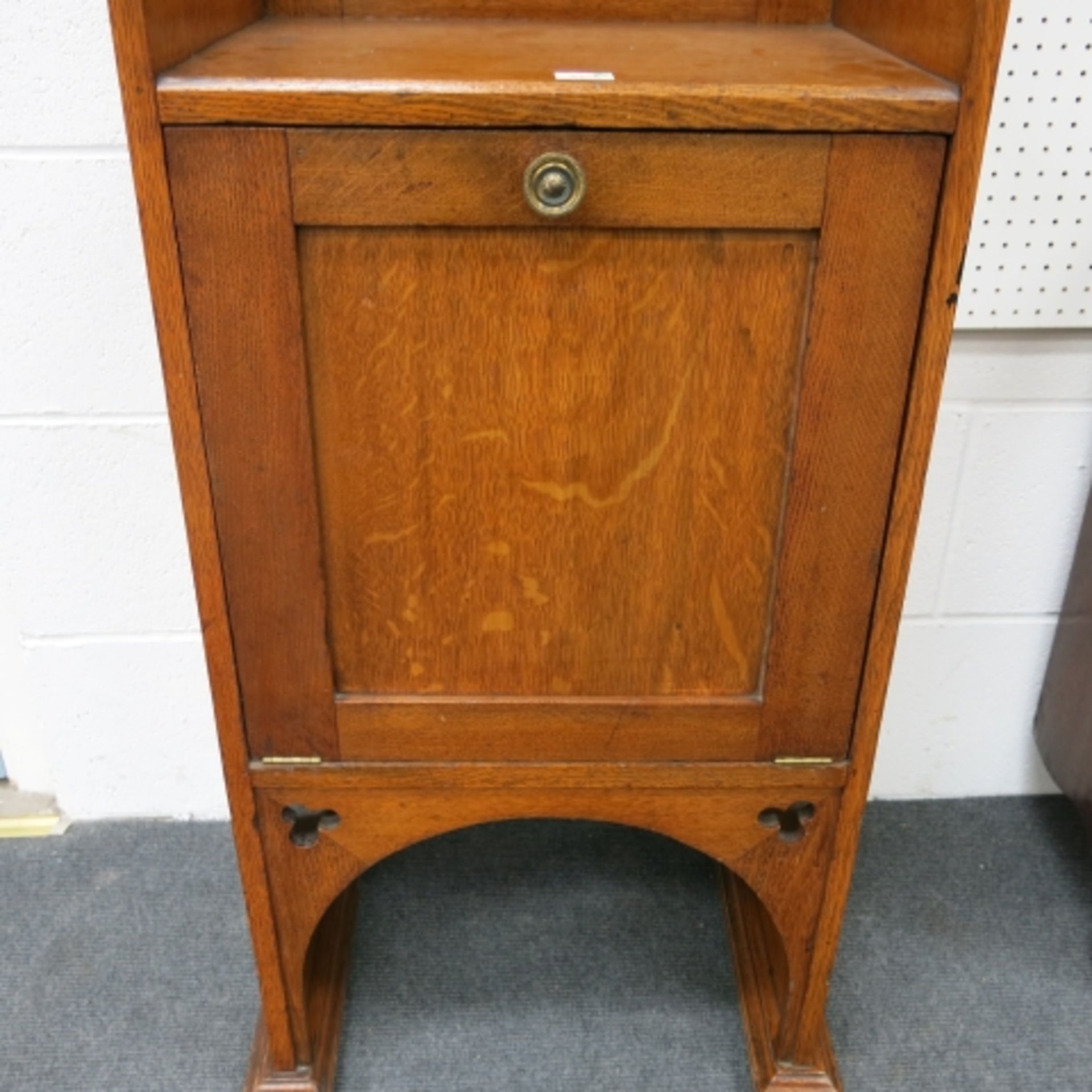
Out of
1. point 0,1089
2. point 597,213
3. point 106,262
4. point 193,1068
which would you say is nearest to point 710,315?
point 597,213

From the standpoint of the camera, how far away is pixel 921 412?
781 millimetres

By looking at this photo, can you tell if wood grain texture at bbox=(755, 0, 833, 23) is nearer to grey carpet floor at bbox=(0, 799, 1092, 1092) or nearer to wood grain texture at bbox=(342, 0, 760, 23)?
wood grain texture at bbox=(342, 0, 760, 23)

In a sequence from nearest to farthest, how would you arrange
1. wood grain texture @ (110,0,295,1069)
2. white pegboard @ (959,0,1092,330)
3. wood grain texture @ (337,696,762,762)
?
wood grain texture @ (110,0,295,1069), wood grain texture @ (337,696,762,762), white pegboard @ (959,0,1092,330)

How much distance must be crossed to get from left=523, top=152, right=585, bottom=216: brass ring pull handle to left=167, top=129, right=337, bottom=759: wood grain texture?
0.49ft

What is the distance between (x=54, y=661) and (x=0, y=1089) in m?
0.46

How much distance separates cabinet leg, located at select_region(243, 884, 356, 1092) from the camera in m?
1.11

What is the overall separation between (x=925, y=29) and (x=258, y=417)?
20.2 inches

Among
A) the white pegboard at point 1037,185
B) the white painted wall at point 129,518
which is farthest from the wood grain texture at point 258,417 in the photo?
the white pegboard at point 1037,185

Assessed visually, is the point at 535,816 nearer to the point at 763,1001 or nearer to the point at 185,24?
the point at 763,1001

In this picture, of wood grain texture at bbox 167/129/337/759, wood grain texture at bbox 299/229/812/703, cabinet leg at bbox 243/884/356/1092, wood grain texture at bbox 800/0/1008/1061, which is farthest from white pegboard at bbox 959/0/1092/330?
cabinet leg at bbox 243/884/356/1092

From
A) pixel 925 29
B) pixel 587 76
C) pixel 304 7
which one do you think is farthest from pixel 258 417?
pixel 925 29

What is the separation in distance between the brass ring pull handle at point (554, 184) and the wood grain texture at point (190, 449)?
0.22 metres

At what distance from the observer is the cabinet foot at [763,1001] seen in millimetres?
1119

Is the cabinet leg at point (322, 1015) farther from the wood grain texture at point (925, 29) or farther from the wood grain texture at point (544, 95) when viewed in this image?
the wood grain texture at point (925, 29)
